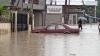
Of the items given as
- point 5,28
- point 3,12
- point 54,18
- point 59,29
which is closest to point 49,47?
point 59,29

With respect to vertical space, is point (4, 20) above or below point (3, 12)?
below

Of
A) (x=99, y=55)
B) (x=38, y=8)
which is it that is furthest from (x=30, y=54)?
(x=38, y=8)

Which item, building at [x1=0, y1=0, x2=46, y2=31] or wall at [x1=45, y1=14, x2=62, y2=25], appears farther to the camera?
wall at [x1=45, y1=14, x2=62, y2=25]

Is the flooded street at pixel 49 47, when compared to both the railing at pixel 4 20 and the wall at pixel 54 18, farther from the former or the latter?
the wall at pixel 54 18

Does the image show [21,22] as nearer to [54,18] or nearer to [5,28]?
[5,28]

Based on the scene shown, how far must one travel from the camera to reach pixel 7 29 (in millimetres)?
34406

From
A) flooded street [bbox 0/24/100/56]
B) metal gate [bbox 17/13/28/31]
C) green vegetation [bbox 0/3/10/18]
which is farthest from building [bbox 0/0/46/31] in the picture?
flooded street [bbox 0/24/100/56]

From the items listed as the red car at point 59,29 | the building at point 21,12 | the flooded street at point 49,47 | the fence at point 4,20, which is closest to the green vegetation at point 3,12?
the fence at point 4,20

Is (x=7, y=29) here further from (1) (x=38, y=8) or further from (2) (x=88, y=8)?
(2) (x=88, y=8)

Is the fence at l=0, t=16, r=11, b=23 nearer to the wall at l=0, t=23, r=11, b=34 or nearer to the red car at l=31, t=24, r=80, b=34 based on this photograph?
the wall at l=0, t=23, r=11, b=34

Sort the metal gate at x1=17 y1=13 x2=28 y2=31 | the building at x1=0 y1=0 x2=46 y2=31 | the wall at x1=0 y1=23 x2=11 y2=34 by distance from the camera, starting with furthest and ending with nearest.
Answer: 1. the metal gate at x1=17 y1=13 x2=28 y2=31
2. the building at x1=0 y1=0 x2=46 y2=31
3. the wall at x1=0 y1=23 x2=11 y2=34

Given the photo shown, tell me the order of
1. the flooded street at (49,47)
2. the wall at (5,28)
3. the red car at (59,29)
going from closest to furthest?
the flooded street at (49,47) → the red car at (59,29) → the wall at (5,28)

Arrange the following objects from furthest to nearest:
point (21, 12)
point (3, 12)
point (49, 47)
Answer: point (21, 12) → point (3, 12) → point (49, 47)

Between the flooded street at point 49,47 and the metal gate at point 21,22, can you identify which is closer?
the flooded street at point 49,47
